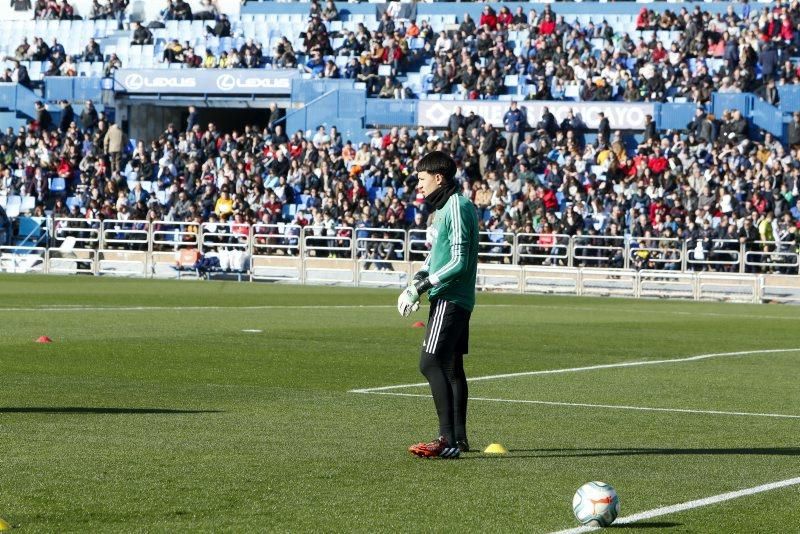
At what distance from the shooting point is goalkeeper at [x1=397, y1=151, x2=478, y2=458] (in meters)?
10.0

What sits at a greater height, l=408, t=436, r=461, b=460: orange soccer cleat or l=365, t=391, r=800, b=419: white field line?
l=408, t=436, r=461, b=460: orange soccer cleat

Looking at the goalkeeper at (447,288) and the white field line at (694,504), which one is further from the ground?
the goalkeeper at (447,288)

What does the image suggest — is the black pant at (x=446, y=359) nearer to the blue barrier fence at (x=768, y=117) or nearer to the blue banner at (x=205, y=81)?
the blue barrier fence at (x=768, y=117)

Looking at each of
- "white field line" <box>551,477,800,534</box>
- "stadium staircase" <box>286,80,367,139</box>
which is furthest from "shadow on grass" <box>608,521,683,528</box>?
"stadium staircase" <box>286,80,367,139</box>

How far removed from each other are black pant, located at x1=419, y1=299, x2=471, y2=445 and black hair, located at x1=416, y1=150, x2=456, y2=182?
2.81 ft

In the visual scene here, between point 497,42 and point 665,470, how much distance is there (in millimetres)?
39230

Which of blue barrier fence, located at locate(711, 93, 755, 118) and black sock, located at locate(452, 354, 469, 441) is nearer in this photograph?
black sock, located at locate(452, 354, 469, 441)

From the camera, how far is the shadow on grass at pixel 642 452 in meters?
10.2

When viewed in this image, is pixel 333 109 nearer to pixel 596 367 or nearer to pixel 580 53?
pixel 580 53

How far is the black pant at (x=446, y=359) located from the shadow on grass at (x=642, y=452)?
0.34 meters

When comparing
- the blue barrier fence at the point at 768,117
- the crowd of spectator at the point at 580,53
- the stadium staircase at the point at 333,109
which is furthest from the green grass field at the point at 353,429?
the stadium staircase at the point at 333,109

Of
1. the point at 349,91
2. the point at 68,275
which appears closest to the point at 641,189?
the point at 349,91

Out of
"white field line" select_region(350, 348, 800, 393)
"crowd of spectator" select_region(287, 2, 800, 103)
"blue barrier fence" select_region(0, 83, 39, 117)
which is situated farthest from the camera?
"blue barrier fence" select_region(0, 83, 39, 117)

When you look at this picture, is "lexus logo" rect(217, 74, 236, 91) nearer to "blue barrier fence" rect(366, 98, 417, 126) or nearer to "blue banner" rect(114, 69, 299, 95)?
"blue banner" rect(114, 69, 299, 95)
